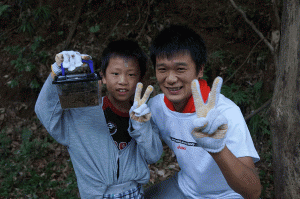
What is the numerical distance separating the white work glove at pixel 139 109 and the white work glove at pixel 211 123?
0.45m

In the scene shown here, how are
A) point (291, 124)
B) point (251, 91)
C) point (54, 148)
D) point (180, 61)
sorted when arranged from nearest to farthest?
point (180, 61)
point (291, 124)
point (251, 91)
point (54, 148)

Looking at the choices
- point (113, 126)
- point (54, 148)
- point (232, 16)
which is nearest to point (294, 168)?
point (113, 126)

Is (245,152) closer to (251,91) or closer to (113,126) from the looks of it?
(113,126)

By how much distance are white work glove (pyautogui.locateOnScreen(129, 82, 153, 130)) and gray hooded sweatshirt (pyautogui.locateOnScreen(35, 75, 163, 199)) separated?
9.3 inches

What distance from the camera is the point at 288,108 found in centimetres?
246

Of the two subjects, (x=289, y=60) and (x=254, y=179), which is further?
(x=289, y=60)

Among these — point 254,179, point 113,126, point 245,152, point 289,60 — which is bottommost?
point 254,179

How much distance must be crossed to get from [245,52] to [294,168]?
2.71m

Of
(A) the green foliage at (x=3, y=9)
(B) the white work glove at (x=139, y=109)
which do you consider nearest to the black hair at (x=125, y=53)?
(B) the white work glove at (x=139, y=109)

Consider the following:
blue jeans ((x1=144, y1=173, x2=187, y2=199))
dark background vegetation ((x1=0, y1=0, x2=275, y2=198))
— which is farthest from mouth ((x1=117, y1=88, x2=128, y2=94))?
dark background vegetation ((x1=0, y1=0, x2=275, y2=198))

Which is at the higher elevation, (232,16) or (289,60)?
(232,16)

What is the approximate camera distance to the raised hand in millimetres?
1765

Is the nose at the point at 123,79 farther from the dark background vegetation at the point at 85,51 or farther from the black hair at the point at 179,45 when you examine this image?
the dark background vegetation at the point at 85,51

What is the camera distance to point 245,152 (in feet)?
5.54
